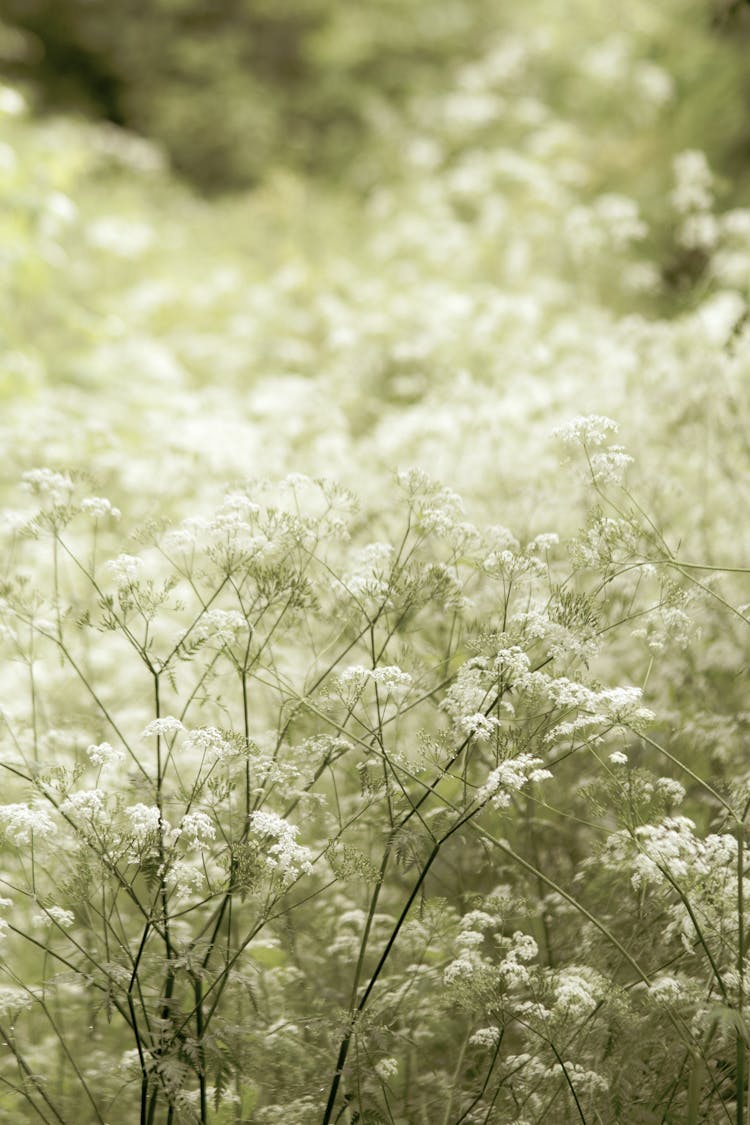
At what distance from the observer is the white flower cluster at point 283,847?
2020 mm

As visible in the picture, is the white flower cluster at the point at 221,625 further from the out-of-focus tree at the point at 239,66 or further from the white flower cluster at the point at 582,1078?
the out-of-focus tree at the point at 239,66

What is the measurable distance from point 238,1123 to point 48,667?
1978 mm

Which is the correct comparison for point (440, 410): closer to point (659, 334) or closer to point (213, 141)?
point (659, 334)

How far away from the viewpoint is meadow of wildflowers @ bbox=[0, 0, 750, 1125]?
2.17 m

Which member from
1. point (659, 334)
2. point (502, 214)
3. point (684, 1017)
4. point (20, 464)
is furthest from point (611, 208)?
point (684, 1017)

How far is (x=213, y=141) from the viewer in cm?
1477

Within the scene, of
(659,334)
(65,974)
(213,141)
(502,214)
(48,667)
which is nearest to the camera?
(65,974)

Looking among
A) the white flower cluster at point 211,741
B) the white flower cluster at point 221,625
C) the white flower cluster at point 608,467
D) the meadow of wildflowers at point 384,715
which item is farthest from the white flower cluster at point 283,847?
the white flower cluster at point 608,467

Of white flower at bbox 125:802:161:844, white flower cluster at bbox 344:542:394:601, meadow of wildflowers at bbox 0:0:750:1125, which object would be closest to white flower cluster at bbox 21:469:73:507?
meadow of wildflowers at bbox 0:0:750:1125

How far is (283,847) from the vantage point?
6.70ft

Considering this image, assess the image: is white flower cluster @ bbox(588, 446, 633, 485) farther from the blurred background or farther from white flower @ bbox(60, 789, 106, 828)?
the blurred background

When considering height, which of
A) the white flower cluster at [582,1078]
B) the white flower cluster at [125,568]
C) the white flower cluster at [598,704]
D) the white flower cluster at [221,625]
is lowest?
the white flower cluster at [582,1078]

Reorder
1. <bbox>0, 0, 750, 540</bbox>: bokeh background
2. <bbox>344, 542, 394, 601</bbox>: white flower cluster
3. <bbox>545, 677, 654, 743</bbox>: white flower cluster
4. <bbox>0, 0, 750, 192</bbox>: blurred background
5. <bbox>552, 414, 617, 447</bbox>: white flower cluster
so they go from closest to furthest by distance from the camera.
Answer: <bbox>545, 677, 654, 743</bbox>: white flower cluster < <bbox>344, 542, 394, 601</bbox>: white flower cluster < <bbox>552, 414, 617, 447</bbox>: white flower cluster < <bbox>0, 0, 750, 540</bbox>: bokeh background < <bbox>0, 0, 750, 192</bbox>: blurred background

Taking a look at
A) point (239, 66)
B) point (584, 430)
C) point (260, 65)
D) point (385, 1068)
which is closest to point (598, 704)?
point (584, 430)
